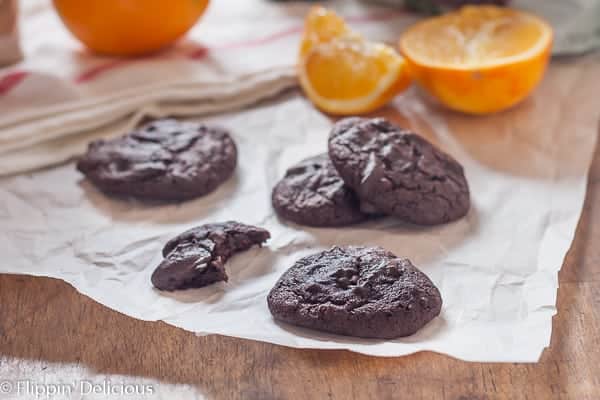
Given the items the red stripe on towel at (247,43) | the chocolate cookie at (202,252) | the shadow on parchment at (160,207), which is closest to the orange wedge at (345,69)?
the red stripe on towel at (247,43)

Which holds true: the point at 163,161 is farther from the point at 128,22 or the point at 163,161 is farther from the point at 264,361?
the point at 264,361

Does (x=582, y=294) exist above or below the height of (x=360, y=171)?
below

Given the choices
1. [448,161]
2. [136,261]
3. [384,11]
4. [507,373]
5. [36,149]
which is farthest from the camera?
[384,11]

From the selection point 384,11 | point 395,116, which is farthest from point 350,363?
point 384,11

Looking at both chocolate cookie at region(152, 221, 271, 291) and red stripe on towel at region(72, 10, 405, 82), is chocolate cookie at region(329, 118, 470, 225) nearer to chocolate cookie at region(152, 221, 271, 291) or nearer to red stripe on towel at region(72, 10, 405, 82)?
chocolate cookie at region(152, 221, 271, 291)

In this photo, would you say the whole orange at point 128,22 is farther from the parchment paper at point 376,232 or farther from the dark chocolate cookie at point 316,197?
the dark chocolate cookie at point 316,197

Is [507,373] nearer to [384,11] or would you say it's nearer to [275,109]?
[275,109]
